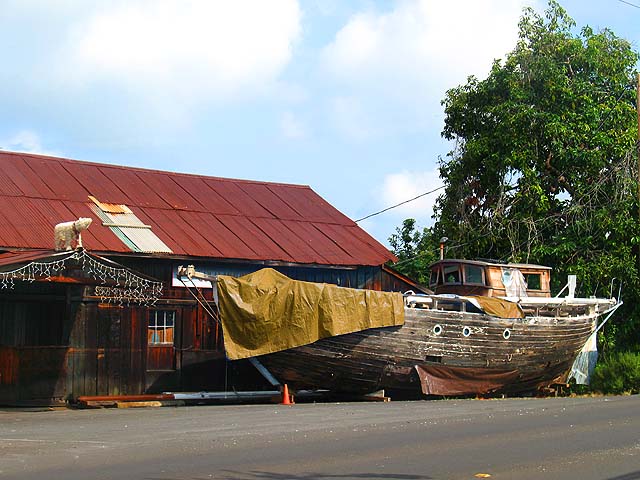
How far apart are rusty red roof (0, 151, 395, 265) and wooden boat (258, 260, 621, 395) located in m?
3.36

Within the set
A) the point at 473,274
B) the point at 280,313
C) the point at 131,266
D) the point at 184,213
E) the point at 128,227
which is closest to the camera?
the point at 280,313

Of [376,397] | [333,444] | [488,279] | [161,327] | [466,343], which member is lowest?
[333,444]

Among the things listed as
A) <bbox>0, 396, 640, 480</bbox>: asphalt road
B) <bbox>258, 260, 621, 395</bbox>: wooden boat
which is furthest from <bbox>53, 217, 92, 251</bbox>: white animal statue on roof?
<bbox>258, 260, 621, 395</bbox>: wooden boat

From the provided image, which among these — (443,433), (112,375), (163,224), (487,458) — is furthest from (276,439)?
(163,224)

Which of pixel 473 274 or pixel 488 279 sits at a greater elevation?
pixel 473 274

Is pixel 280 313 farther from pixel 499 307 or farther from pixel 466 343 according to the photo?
pixel 499 307

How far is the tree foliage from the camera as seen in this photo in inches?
1117

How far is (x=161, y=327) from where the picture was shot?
22750mm

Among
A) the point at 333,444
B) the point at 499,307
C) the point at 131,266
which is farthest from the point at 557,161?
the point at 333,444

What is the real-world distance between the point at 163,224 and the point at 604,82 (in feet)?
50.5

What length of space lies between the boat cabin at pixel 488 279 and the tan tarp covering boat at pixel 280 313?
490 cm

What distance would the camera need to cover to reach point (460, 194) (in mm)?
31578

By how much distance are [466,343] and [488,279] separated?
2.66m

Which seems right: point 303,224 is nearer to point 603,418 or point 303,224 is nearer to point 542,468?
point 603,418
